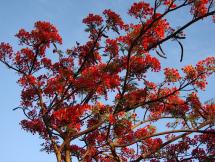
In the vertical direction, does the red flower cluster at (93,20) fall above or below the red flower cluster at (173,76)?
above

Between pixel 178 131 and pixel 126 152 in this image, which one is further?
Answer: pixel 126 152

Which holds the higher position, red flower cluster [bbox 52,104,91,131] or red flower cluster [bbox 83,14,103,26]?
red flower cluster [bbox 83,14,103,26]

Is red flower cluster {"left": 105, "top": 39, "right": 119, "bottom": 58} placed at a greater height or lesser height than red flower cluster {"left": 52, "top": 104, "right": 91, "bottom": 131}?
greater

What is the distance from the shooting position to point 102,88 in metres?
16.9

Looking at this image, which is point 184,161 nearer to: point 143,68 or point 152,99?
point 152,99

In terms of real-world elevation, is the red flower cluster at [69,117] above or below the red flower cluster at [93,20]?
below

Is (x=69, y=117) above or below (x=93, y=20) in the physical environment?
below

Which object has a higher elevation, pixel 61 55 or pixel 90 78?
pixel 61 55

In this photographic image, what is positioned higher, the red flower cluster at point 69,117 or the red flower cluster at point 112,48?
the red flower cluster at point 112,48

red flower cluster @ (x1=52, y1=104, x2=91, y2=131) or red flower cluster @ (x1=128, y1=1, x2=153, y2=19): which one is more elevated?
red flower cluster @ (x1=128, y1=1, x2=153, y2=19)

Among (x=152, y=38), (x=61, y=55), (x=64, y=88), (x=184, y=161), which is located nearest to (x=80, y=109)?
(x=64, y=88)

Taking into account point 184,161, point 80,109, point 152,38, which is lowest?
point 184,161

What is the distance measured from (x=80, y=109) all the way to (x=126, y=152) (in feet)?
12.7

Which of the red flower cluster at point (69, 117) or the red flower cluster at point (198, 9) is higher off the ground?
the red flower cluster at point (198, 9)
